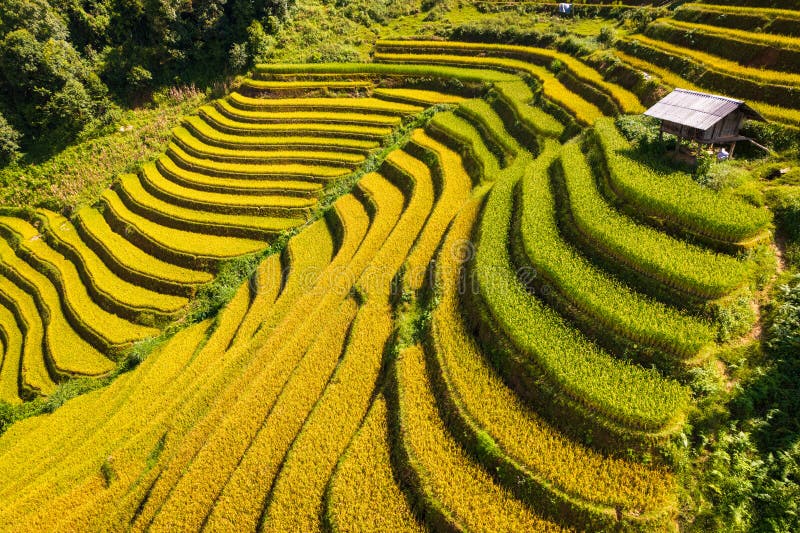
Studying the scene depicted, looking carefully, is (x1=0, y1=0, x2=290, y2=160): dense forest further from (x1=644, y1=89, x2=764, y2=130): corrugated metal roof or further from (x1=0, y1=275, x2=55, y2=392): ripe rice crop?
(x1=644, y1=89, x2=764, y2=130): corrugated metal roof

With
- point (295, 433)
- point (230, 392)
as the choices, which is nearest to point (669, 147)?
point (295, 433)

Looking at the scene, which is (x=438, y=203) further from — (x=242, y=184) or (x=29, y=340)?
(x=29, y=340)

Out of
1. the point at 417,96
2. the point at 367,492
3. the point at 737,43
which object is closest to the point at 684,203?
the point at 367,492

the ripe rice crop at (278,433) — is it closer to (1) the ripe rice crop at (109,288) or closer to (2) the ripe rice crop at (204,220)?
(2) the ripe rice crop at (204,220)

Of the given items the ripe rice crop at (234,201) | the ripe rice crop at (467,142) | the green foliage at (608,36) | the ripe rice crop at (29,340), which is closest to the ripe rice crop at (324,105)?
the ripe rice crop at (467,142)

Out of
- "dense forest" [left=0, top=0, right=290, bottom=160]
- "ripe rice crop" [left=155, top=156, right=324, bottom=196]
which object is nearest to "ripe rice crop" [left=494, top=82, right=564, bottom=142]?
"ripe rice crop" [left=155, top=156, right=324, bottom=196]
